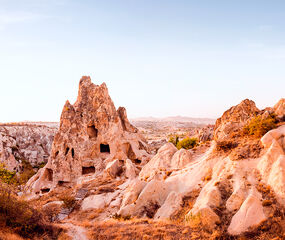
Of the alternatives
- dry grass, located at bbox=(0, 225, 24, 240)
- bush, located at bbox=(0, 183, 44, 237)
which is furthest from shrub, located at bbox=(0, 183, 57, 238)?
dry grass, located at bbox=(0, 225, 24, 240)

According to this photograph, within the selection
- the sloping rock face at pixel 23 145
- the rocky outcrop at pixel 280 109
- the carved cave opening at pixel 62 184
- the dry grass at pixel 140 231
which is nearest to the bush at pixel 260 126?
the rocky outcrop at pixel 280 109

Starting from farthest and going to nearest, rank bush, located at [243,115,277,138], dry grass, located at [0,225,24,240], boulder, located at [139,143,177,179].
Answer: boulder, located at [139,143,177,179]
bush, located at [243,115,277,138]
dry grass, located at [0,225,24,240]

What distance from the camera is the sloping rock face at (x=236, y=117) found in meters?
18.4

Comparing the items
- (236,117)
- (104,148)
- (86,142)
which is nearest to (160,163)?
Result: (236,117)

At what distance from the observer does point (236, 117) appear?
19125 millimetres

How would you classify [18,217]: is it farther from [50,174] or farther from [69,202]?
[50,174]

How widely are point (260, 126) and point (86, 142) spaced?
18.8m

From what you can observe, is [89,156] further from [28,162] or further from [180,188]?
[28,162]

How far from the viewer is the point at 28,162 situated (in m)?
45.8

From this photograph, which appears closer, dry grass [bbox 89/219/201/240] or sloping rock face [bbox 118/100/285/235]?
dry grass [bbox 89/219/201/240]

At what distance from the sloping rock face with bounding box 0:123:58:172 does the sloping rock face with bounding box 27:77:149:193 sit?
17.5m

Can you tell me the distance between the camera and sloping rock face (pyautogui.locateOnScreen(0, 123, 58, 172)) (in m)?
43.3

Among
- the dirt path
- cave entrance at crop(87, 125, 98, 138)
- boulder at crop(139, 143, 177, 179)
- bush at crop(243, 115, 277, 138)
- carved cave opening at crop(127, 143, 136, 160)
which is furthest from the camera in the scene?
carved cave opening at crop(127, 143, 136, 160)

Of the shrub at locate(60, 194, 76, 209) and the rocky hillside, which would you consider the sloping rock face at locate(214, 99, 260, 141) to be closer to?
the rocky hillside
